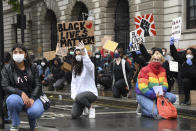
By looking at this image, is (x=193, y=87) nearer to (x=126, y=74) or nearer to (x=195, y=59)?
(x=195, y=59)

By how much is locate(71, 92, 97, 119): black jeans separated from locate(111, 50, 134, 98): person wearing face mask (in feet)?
13.4

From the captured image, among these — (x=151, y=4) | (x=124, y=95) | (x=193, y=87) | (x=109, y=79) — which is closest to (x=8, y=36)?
(x=151, y=4)

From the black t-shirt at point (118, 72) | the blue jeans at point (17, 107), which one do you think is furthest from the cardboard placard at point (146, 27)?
the blue jeans at point (17, 107)

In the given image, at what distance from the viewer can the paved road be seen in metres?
7.74

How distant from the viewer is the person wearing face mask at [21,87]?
6.66 m

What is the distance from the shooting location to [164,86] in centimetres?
930

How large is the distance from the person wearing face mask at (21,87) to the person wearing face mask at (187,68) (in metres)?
4.52

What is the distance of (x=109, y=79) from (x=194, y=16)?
583 centimetres

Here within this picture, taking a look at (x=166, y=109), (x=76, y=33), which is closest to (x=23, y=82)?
(x=166, y=109)

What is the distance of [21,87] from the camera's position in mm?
6855

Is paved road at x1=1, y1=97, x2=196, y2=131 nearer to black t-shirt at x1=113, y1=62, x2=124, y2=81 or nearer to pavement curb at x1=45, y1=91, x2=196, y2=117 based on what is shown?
pavement curb at x1=45, y1=91, x2=196, y2=117

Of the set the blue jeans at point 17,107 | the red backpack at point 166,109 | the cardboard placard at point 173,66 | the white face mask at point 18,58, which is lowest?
the red backpack at point 166,109

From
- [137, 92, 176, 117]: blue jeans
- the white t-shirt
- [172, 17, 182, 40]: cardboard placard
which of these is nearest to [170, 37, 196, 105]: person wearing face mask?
[172, 17, 182, 40]: cardboard placard

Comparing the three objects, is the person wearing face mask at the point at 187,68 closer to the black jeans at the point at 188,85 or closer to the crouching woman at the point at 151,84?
the black jeans at the point at 188,85
